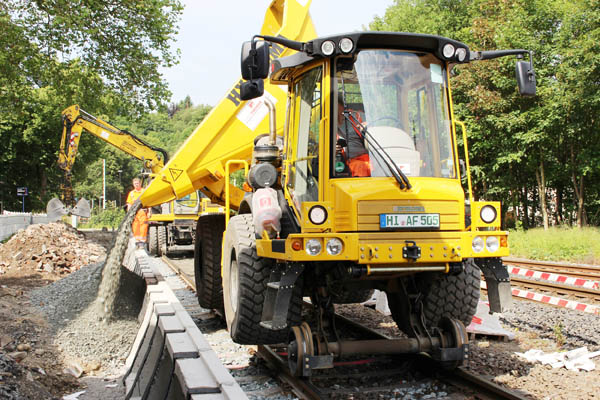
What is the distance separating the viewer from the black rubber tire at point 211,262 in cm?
804

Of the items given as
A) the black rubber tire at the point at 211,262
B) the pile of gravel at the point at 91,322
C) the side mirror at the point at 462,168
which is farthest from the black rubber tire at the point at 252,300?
the pile of gravel at the point at 91,322

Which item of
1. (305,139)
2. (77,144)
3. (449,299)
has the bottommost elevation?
(449,299)

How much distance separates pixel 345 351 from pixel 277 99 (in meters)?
3.98

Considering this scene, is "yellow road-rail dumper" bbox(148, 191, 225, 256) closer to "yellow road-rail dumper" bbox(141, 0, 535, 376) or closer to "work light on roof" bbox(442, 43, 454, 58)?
"yellow road-rail dumper" bbox(141, 0, 535, 376)

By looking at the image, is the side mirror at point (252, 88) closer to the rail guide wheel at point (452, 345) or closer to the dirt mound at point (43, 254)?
the rail guide wheel at point (452, 345)

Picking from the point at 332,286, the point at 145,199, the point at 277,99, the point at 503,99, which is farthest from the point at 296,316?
the point at 503,99

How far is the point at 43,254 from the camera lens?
16.8 m

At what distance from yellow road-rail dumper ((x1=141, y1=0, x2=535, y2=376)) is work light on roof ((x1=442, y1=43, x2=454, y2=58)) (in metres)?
0.01

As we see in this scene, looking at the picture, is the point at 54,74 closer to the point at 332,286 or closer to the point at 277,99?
the point at 277,99

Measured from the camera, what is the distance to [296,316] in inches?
214

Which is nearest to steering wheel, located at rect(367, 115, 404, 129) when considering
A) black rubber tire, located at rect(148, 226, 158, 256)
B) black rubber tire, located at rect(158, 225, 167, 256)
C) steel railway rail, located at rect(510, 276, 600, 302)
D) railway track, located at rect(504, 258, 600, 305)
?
railway track, located at rect(504, 258, 600, 305)

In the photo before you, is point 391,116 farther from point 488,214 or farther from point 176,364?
point 176,364

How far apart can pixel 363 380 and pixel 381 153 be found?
2.12 meters

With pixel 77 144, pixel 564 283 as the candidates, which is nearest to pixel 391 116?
pixel 564 283
